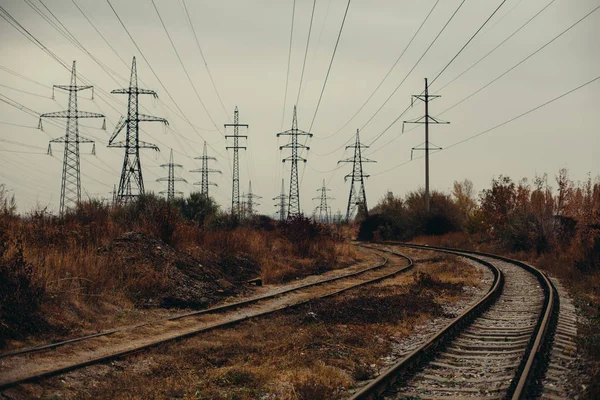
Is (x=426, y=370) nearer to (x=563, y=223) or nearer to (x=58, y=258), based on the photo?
(x=58, y=258)

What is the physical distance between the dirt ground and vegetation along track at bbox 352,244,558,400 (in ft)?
1.92

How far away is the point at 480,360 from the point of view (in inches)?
350

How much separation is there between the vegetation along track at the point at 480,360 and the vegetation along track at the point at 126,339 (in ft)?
14.2

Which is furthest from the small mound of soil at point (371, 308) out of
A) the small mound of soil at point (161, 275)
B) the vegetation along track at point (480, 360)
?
the small mound of soil at point (161, 275)

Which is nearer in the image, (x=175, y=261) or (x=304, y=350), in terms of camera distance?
(x=304, y=350)

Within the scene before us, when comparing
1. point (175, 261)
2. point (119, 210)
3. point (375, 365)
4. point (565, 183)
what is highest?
point (565, 183)

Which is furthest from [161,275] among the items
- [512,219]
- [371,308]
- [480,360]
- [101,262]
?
[512,219]

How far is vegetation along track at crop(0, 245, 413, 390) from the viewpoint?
319 inches

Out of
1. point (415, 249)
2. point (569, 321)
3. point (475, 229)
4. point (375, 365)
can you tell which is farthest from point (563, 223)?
point (375, 365)

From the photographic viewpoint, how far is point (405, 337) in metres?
10.8

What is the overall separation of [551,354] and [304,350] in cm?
398

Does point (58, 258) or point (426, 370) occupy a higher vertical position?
point (58, 258)

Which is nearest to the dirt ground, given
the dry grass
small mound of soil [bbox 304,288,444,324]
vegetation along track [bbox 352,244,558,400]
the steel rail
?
small mound of soil [bbox 304,288,444,324]

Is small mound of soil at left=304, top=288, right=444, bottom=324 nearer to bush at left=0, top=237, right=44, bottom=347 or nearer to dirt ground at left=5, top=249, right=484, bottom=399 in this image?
dirt ground at left=5, top=249, right=484, bottom=399
